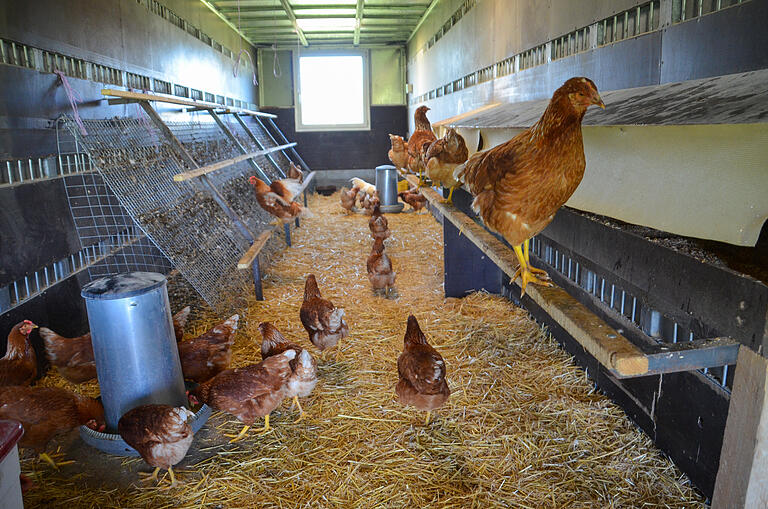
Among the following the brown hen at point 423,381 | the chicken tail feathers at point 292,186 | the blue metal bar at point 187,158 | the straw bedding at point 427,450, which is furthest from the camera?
the chicken tail feathers at point 292,186

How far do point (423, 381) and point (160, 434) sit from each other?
1200 mm

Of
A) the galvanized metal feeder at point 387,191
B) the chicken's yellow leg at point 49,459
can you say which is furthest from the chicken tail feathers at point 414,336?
the galvanized metal feeder at point 387,191

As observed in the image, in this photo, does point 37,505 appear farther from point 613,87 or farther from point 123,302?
point 613,87

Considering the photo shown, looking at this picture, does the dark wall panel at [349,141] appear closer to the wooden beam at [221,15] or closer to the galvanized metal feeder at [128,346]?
the wooden beam at [221,15]

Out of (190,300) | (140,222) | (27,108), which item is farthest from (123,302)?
(190,300)

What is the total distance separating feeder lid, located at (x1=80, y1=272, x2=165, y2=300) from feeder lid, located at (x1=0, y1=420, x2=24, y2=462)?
1.13 m

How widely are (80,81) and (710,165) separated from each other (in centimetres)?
416

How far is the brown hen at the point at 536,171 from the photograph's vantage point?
1.75 meters

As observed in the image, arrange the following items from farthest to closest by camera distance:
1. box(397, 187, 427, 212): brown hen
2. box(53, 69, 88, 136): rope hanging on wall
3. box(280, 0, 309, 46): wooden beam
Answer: box(397, 187, 427, 212): brown hen < box(280, 0, 309, 46): wooden beam < box(53, 69, 88, 136): rope hanging on wall

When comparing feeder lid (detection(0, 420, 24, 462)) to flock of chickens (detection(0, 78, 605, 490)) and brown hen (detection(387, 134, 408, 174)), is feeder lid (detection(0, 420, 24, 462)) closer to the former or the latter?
flock of chickens (detection(0, 78, 605, 490))

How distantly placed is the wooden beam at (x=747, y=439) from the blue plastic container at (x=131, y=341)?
2.30 meters

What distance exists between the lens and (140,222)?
341cm

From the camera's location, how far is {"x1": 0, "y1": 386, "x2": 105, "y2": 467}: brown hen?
7.22 feet

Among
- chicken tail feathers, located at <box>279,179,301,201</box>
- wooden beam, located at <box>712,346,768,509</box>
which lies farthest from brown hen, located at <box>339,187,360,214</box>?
wooden beam, located at <box>712,346,768,509</box>
